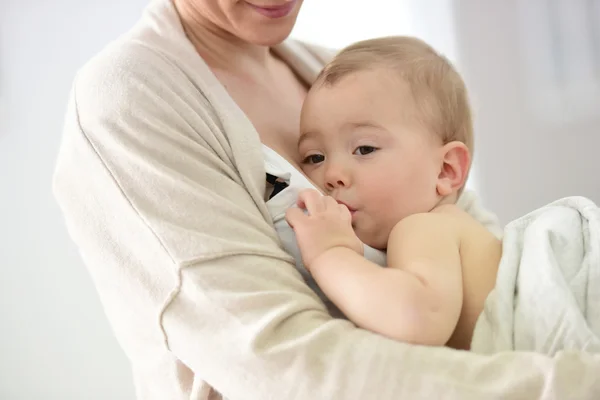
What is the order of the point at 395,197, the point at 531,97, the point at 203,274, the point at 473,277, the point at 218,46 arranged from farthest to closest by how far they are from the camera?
the point at 531,97
the point at 218,46
the point at 395,197
the point at 473,277
the point at 203,274

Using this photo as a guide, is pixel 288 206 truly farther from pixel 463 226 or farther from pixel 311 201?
pixel 463 226

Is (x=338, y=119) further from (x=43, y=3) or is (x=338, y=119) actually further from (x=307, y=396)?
(x=43, y=3)

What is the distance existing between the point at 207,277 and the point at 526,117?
54.7 inches

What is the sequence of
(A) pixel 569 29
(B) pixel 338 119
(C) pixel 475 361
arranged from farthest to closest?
(A) pixel 569 29 < (B) pixel 338 119 < (C) pixel 475 361

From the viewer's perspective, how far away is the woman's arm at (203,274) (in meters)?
0.60

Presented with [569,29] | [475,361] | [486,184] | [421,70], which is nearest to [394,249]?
[475,361]

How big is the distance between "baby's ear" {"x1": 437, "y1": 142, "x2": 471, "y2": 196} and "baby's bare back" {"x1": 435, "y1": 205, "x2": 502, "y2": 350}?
0.12 m

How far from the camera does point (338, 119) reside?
2.96 feet

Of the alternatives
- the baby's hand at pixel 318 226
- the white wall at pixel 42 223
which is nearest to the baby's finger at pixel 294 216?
the baby's hand at pixel 318 226

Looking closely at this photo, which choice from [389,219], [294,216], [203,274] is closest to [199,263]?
[203,274]

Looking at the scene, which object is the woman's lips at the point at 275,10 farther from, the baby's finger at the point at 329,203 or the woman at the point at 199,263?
the baby's finger at the point at 329,203

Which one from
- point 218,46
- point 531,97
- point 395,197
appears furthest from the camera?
point 531,97

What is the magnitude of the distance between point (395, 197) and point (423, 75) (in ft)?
0.64

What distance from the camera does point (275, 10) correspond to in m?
0.93
